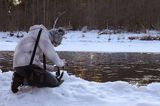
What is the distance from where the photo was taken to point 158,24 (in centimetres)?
4972

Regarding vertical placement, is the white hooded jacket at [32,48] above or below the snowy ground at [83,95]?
above

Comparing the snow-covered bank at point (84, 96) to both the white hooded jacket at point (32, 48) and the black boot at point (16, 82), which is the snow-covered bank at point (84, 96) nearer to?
the black boot at point (16, 82)

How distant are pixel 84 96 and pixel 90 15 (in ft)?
145

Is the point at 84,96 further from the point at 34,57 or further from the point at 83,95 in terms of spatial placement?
the point at 34,57

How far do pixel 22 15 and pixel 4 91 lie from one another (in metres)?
45.2

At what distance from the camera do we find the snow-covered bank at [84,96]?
815 cm

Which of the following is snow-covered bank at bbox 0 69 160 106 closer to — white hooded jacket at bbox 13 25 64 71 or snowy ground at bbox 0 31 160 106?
snowy ground at bbox 0 31 160 106

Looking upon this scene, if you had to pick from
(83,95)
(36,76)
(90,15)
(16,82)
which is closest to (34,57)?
(36,76)

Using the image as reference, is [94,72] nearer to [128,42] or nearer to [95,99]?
[95,99]

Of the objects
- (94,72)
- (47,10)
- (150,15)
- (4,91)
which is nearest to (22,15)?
(47,10)

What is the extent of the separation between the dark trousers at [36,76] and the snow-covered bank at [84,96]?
0.12 metres

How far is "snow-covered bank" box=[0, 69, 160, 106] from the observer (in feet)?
26.7

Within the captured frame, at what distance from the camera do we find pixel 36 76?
344 inches

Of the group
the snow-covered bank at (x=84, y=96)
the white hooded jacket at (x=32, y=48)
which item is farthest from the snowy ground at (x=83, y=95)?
the white hooded jacket at (x=32, y=48)
